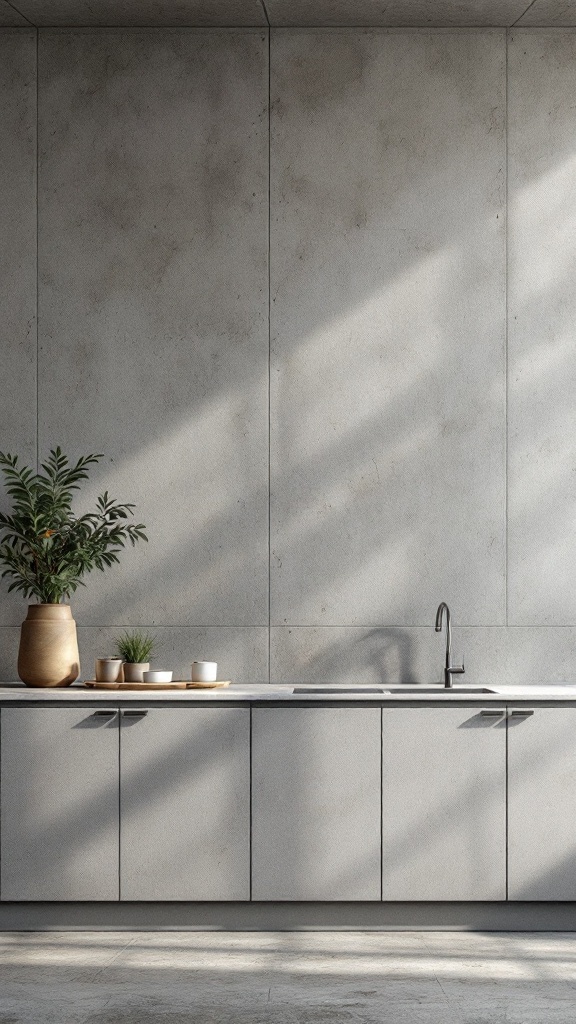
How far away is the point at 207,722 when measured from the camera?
422cm

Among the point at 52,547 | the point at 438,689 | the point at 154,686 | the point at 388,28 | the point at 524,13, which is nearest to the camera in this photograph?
the point at 154,686

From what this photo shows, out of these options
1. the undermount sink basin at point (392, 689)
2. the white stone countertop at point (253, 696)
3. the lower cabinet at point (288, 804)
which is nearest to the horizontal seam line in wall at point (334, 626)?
the undermount sink basin at point (392, 689)

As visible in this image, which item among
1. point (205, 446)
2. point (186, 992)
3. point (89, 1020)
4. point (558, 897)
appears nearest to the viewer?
point (89, 1020)

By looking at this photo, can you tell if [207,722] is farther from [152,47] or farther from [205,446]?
[152,47]

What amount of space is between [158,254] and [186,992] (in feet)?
9.67

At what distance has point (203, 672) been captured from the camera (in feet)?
14.9

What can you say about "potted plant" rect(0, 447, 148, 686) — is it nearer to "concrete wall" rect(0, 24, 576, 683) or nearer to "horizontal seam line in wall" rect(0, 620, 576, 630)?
"concrete wall" rect(0, 24, 576, 683)

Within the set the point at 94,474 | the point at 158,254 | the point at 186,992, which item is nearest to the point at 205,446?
the point at 94,474

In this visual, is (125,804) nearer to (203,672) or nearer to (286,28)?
(203,672)

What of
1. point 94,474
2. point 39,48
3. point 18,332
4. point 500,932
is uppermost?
point 39,48

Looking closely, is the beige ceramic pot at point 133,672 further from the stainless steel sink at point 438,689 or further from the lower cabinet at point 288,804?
the stainless steel sink at point 438,689

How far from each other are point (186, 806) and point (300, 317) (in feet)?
6.84

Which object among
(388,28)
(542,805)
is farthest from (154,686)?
(388,28)

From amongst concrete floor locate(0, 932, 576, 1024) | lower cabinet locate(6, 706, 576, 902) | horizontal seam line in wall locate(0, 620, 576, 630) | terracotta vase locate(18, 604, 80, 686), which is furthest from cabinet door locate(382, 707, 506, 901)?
terracotta vase locate(18, 604, 80, 686)
